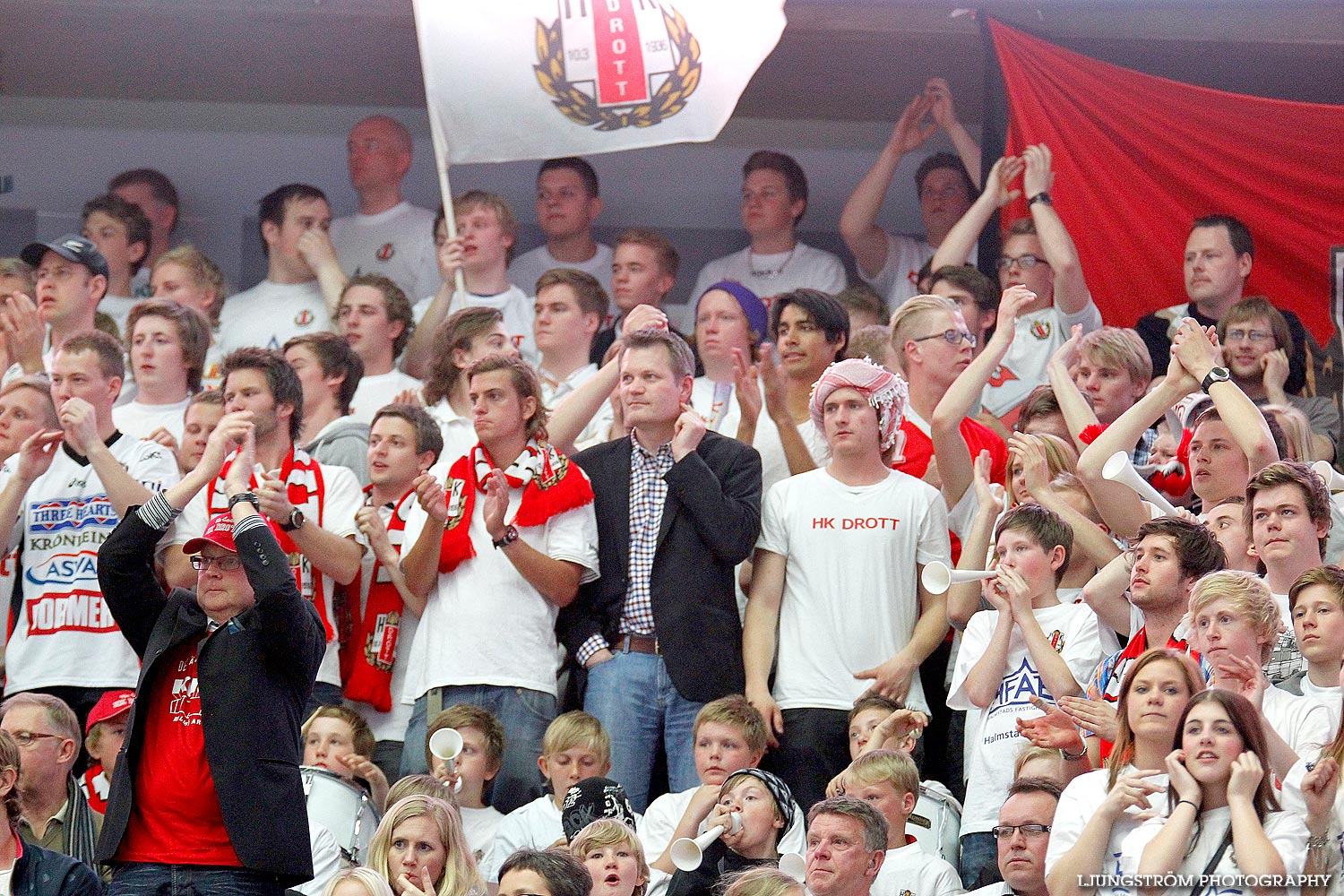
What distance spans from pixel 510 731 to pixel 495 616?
410 mm

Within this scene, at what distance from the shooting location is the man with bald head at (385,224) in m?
10.7

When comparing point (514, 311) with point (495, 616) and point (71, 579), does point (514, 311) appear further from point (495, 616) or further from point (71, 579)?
point (71, 579)

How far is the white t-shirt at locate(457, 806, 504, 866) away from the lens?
6926mm

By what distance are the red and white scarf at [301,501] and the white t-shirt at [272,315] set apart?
2298mm

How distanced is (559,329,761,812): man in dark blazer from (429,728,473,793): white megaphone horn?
58cm

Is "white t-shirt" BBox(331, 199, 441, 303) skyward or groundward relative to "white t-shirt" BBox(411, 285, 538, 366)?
skyward

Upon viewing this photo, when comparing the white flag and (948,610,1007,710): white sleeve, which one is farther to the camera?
the white flag

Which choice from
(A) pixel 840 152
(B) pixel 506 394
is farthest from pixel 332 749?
(A) pixel 840 152

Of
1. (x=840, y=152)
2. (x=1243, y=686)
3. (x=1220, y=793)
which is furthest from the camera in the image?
(x=840, y=152)

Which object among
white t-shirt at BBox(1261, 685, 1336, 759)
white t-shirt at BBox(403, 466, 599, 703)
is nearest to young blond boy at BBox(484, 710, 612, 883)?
white t-shirt at BBox(403, 466, 599, 703)

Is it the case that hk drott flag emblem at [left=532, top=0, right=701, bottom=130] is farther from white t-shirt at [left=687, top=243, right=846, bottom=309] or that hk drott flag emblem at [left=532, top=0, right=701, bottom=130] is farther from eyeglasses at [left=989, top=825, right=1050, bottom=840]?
eyeglasses at [left=989, top=825, right=1050, bottom=840]

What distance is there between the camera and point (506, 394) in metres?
7.56

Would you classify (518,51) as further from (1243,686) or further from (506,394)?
(1243,686)

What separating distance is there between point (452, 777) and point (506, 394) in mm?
1490
